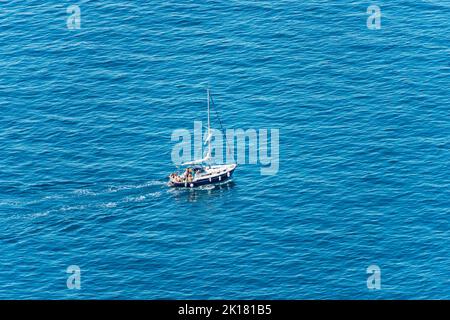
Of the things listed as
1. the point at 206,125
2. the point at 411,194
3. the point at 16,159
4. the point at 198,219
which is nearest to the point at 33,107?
the point at 16,159

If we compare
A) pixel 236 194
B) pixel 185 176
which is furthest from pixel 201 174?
pixel 236 194

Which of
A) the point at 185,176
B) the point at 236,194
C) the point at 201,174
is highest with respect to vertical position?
the point at 201,174

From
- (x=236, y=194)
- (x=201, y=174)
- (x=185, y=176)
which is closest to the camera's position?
(x=236, y=194)

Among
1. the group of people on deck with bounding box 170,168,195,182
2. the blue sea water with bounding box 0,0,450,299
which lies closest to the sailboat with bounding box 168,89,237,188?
the group of people on deck with bounding box 170,168,195,182

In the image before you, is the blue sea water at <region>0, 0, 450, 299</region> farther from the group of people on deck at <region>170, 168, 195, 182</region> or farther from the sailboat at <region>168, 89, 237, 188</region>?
the group of people on deck at <region>170, 168, 195, 182</region>

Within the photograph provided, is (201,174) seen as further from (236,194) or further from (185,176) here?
(236,194)

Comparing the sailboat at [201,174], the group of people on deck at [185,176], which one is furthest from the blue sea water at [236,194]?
the group of people on deck at [185,176]
